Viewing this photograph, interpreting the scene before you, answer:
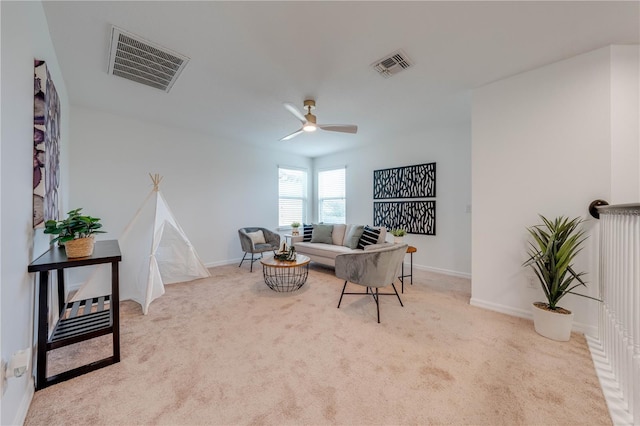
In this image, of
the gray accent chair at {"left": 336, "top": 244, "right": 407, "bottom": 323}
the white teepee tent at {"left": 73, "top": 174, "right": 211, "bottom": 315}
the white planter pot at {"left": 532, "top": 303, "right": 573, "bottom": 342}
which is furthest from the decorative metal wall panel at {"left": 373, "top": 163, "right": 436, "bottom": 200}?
the white teepee tent at {"left": 73, "top": 174, "right": 211, "bottom": 315}

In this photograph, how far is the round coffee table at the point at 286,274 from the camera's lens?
10.2 feet

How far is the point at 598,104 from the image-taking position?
7.11ft

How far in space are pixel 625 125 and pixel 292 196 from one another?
17.3ft

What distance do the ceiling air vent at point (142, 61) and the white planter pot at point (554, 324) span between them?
4.09m

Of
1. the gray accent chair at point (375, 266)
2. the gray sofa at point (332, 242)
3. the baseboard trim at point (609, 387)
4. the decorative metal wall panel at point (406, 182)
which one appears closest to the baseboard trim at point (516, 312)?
the baseboard trim at point (609, 387)

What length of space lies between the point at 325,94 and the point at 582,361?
343 centimetres

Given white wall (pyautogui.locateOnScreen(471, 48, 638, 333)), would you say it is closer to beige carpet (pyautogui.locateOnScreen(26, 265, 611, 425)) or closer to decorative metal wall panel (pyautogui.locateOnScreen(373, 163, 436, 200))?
beige carpet (pyautogui.locateOnScreen(26, 265, 611, 425))

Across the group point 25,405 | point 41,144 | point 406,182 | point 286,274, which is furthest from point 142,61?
point 406,182

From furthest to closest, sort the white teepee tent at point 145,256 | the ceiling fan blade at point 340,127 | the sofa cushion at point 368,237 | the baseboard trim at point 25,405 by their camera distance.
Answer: the sofa cushion at point 368,237 < the ceiling fan blade at point 340,127 < the white teepee tent at point 145,256 < the baseboard trim at point 25,405

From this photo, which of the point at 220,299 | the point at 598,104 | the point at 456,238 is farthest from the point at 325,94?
the point at 456,238

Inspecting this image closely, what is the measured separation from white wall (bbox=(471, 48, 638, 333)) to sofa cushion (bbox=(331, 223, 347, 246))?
2270mm

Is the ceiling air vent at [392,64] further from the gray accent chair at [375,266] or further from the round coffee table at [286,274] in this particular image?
the round coffee table at [286,274]

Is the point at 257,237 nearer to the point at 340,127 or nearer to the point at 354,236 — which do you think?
the point at 354,236

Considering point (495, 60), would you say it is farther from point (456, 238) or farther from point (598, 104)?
point (456, 238)
